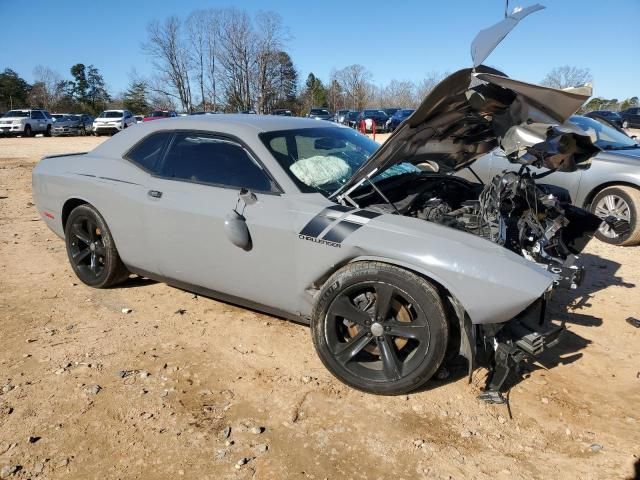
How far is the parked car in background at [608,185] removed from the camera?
588cm

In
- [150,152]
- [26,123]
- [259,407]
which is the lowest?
[259,407]

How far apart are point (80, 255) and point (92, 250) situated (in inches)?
7.6

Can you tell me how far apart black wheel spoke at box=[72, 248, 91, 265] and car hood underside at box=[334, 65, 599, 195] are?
2.61 meters

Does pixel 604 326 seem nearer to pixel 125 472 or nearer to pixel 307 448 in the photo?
pixel 307 448

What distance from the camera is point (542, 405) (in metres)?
2.80

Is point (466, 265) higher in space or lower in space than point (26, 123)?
higher

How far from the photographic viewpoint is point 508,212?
3516 millimetres

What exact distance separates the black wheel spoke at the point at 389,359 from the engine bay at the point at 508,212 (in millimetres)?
848

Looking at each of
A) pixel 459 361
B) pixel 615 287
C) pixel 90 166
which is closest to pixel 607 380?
pixel 459 361

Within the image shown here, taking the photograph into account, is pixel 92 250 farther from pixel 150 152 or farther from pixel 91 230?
pixel 150 152

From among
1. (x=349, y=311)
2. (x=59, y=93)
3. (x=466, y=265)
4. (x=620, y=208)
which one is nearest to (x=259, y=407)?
(x=349, y=311)

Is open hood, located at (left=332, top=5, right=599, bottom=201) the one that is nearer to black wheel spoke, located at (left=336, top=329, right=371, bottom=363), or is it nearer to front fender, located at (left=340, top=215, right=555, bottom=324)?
front fender, located at (left=340, top=215, right=555, bottom=324)

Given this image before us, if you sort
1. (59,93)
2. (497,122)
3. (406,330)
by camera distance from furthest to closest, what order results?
(59,93), (497,122), (406,330)

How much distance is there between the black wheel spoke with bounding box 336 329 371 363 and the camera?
9.52ft
